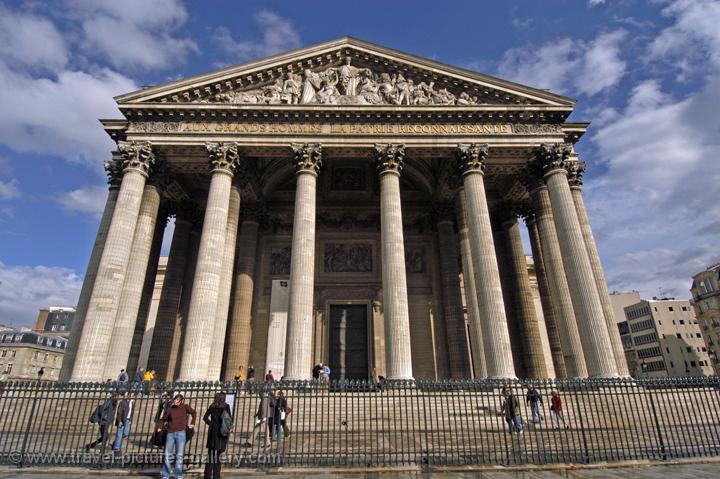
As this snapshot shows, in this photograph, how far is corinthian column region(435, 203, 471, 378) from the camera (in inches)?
749

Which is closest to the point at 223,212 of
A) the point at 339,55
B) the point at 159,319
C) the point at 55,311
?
the point at 159,319

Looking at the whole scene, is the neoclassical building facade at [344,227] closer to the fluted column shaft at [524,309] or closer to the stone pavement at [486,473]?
the fluted column shaft at [524,309]

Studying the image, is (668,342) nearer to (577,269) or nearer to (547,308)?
(547,308)

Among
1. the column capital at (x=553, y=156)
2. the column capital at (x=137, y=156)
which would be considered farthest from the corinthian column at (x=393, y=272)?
the column capital at (x=137, y=156)

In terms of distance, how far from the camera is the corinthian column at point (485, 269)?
14.1 m

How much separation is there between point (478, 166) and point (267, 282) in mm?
12139

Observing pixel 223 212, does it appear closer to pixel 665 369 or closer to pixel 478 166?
pixel 478 166

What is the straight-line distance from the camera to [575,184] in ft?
60.8

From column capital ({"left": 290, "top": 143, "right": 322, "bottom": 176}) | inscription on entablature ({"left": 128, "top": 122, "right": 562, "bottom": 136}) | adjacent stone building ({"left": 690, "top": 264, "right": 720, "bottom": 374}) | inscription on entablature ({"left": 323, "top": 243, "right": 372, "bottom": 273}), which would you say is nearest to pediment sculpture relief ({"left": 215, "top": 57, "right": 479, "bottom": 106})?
inscription on entablature ({"left": 128, "top": 122, "right": 562, "bottom": 136})

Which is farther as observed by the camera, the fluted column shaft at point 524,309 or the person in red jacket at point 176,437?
the fluted column shaft at point 524,309

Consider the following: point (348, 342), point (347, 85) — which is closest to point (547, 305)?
point (348, 342)

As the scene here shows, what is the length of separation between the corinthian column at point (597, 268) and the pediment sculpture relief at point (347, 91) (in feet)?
19.1

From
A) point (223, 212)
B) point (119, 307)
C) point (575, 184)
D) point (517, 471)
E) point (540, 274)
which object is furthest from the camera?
point (540, 274)

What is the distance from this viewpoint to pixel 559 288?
659 inches
